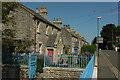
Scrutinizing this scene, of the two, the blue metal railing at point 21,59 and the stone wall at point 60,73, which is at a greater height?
the blue metal railing at point 21,59

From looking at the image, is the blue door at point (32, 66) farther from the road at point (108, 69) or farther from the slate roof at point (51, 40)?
the slate roof at point (51, 40)

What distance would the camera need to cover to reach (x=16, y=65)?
9992mm

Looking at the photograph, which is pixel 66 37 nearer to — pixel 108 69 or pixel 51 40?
pixel 51 40

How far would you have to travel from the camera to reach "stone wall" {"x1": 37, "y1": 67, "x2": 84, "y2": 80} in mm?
9172

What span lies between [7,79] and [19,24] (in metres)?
6.58

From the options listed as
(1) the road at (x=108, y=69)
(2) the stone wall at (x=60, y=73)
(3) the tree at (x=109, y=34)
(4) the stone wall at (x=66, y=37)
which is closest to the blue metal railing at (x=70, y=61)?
(2) the stone wall at (x=60, y=73)

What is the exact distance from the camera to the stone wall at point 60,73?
917 centimetres

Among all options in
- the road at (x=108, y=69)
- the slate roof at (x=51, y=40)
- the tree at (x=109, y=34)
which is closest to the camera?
the road at (x=108, y=69)

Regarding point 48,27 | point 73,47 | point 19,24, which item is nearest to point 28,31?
point 19,24

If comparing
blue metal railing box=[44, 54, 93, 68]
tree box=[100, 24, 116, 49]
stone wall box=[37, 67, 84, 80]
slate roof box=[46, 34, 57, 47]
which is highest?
tree box=[100, 24, 116, 49]

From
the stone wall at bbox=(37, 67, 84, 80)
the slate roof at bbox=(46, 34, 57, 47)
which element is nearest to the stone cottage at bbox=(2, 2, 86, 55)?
the slate roof at bbox=(46, 34, 57, 47)

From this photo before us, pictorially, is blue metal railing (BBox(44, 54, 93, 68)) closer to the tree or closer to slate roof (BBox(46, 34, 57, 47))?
slate roof (BBox(46, 34, 57, 47))

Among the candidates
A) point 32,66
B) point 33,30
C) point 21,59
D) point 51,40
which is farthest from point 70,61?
point 51,40

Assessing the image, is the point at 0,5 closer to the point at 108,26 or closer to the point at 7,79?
the point at 7,79
